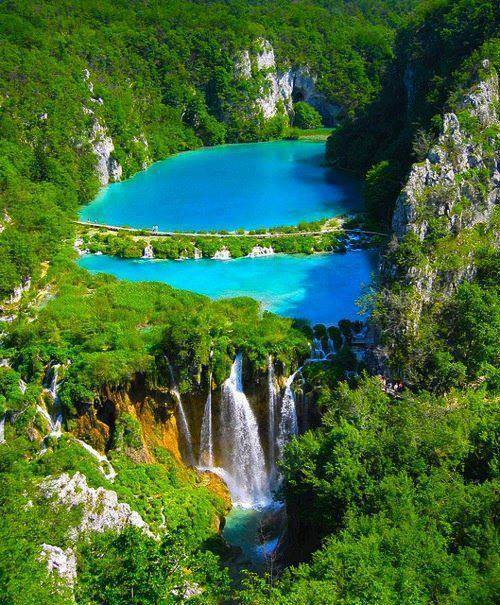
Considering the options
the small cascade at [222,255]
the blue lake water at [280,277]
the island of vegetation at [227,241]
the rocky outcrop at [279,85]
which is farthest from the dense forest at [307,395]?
the rocky outcrop at [279,85]

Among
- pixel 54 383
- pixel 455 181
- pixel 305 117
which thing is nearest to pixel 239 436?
pixel 54 383

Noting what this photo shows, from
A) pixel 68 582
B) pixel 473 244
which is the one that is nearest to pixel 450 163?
Result: pixel 473 244

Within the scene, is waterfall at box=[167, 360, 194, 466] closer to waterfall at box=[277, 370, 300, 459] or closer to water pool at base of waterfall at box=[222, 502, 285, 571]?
water pool at base of waterfall at box=[222, 502, 285, 571]

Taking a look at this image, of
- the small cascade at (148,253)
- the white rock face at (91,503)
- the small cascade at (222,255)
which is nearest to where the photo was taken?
the white rock face at (91,503)

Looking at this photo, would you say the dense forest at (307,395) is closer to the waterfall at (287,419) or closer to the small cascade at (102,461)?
the small cascade at (102,461)

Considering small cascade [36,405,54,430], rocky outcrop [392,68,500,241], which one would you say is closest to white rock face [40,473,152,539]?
small cascade [36,405,54,430]

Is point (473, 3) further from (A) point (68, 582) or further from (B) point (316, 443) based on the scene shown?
(A) point (68, 582)
